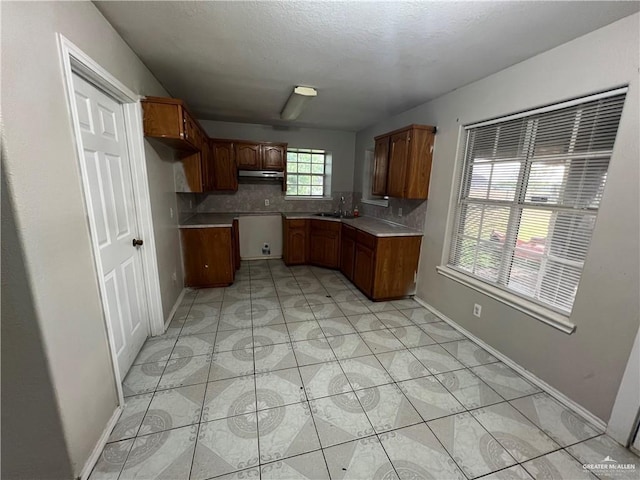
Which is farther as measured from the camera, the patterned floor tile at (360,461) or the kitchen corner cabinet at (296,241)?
the kitchen corner cabinet at (296,241)

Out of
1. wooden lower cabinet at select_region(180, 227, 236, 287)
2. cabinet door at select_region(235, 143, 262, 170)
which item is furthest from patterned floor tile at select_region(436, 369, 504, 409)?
cabinet door at select_region(235, 143, 262, 170)

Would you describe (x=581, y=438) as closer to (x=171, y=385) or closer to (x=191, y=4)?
(x=171, y=385)

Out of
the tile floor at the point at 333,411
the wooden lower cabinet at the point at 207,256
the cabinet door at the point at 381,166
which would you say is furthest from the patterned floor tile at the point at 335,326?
the cabinet door at the point at 381,166

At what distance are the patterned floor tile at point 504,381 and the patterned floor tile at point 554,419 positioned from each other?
49 millimetres

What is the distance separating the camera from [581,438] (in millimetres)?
1484

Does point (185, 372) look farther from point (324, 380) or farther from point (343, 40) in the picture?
point (343, 40)

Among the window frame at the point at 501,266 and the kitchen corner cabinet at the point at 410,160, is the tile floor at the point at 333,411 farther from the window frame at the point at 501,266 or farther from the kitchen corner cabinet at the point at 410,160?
the kitchen corner cabinet at the point at 410,160

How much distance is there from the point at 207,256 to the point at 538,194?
3.44 m

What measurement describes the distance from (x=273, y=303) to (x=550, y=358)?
249 centimetres

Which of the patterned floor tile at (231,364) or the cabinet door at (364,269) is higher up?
the cabinet door at (364,269)

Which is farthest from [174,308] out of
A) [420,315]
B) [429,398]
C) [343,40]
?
[343,40]

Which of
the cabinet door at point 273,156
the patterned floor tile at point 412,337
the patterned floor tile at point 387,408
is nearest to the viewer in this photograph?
the patterned floor tile at point 387,408

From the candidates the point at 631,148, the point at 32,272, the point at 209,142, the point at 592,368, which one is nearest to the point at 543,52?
the point at 631,148

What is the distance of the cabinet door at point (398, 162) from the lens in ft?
9.50
